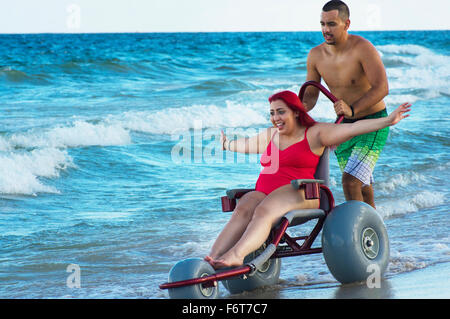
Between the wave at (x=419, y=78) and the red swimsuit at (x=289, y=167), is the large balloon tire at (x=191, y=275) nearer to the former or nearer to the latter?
the red swimsuit at (x=289, y=167)

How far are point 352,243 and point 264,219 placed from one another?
1.89 feet

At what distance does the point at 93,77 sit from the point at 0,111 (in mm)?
8272

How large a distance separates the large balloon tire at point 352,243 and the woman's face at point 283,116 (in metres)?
0.60

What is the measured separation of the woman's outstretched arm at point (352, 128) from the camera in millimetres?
3887

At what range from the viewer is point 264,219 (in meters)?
3.91

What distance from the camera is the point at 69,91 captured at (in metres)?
20.9

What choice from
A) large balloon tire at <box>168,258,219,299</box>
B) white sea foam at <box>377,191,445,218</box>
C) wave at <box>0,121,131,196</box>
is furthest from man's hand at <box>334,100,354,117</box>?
wave at <box>0,121,131,196</box>

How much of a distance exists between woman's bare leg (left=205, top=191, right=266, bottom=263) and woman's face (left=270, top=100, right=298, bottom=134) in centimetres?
46

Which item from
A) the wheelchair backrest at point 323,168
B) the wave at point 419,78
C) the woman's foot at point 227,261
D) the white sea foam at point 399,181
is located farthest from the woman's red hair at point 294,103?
the wave at point 419,78

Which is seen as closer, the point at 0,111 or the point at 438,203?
the point at 438,203

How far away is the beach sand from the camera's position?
390cm

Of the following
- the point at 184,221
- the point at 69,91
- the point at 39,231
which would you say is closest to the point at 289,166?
the point at 184,221
